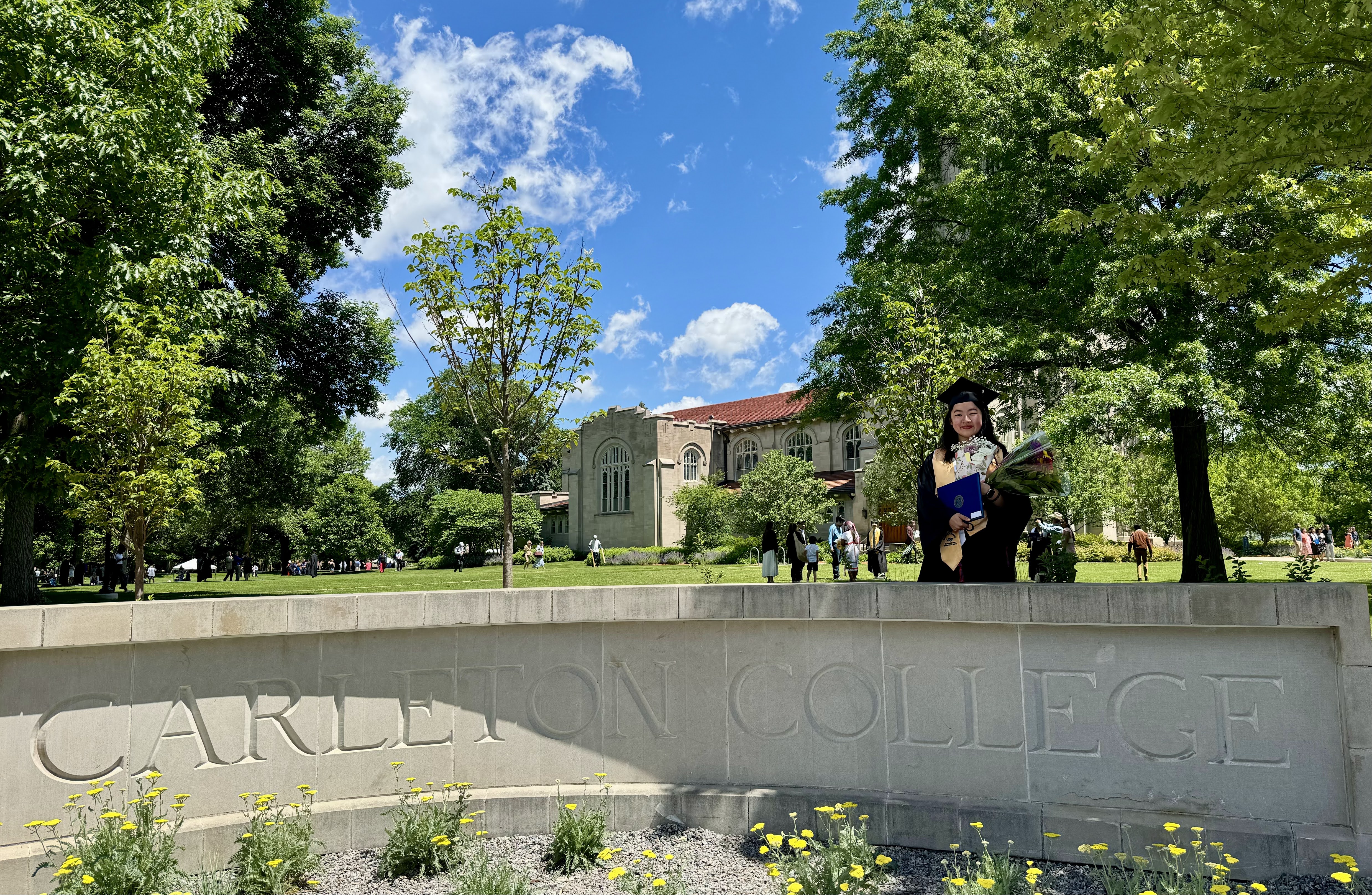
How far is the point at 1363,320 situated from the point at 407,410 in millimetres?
68954

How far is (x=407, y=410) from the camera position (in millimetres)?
73500

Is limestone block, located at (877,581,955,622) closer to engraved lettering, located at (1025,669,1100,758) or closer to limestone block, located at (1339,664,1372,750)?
engraved lettering, located at (1025,669,1100,758)

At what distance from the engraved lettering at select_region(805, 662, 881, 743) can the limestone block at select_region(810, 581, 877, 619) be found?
366 mm

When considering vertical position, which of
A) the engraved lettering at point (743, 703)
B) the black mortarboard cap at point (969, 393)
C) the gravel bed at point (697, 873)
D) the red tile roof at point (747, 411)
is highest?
the red tile roof at point (747, 411)

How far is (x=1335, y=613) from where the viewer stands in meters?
4.68

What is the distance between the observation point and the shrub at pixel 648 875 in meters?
4.36

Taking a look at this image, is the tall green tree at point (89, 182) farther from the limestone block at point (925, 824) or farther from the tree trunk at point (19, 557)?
the limestone block at point (925, 824)

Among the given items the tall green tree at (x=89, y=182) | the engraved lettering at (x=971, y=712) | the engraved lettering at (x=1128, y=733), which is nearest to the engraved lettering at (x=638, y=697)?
the engraved lettering at (x=971, y=712)

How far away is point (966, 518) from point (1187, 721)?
1.79 m

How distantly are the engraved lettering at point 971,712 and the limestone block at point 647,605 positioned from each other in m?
1.88

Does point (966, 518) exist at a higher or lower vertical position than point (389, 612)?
higher

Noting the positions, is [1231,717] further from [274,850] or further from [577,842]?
[274,850]

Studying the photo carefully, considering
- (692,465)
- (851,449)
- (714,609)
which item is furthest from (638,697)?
(692,465)

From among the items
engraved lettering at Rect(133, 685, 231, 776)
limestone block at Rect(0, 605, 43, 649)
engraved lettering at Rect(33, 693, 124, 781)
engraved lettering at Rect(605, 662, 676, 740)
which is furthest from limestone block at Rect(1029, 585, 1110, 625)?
limestone block at Rect(0, 605, 43, 649)
